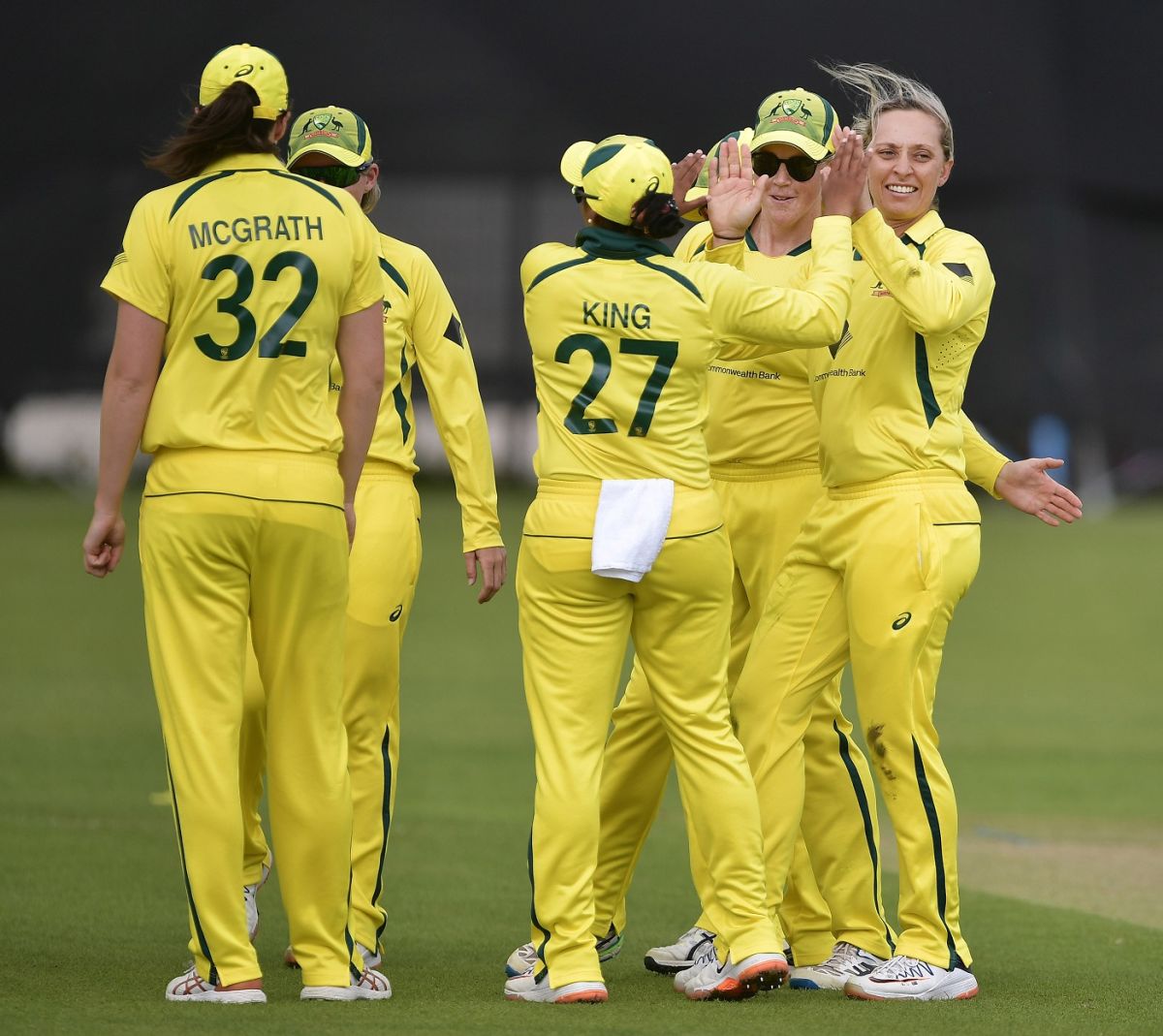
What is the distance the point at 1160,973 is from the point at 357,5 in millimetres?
20203

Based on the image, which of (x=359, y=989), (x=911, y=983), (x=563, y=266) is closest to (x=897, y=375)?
(x=563, y=266)

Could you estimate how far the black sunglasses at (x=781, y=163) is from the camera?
497cm

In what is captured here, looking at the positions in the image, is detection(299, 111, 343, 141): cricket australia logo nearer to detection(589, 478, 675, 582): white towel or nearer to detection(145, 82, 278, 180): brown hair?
detection(145, 82, 278, 180): brown hair

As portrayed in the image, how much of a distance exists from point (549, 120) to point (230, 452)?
794 inches

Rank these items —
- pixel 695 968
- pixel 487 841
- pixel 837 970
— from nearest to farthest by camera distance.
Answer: pixel 695 968, pixel 837 970, pixel 487 841

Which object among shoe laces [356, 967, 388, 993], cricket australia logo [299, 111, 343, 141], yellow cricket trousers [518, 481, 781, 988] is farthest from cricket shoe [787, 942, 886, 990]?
cricket australia logo [299, 111, 343, 141]

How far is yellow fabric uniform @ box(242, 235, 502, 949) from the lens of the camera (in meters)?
5.00

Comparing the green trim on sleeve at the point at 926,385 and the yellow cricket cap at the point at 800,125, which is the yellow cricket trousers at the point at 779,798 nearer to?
the green trim on sleeve at the point at 926,385

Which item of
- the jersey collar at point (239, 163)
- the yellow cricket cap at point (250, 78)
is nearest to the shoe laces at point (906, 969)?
the jersey collar at point (239, 163)

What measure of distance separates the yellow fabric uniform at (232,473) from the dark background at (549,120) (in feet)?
55.5

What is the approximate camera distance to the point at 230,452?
4203mm

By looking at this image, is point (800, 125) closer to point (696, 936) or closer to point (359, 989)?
point (696, 936)

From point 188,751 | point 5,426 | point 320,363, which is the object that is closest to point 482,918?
point 188,751

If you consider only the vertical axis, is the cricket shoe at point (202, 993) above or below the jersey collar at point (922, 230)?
below
